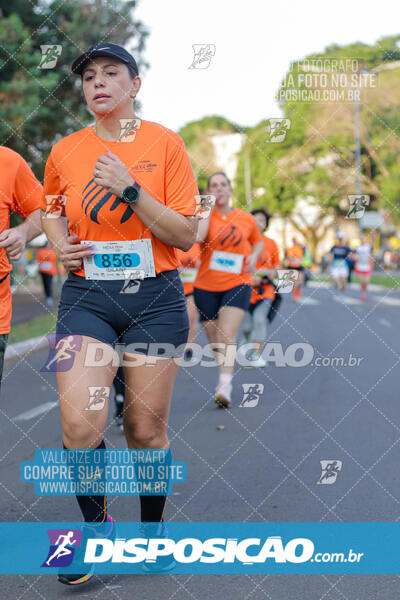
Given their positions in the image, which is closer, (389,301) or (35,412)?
(35,412)

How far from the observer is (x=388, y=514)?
429 centimetres

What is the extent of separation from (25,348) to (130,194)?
9.28 m

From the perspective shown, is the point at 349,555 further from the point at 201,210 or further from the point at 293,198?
the point at 293,198

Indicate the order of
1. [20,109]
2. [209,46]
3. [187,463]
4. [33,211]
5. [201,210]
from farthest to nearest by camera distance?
[20,109] < [209,46] < [187,463] < [33,211] < [201,210]

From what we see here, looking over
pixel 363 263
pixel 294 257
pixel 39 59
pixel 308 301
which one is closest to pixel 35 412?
pixel 39 59

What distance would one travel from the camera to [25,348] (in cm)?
1224

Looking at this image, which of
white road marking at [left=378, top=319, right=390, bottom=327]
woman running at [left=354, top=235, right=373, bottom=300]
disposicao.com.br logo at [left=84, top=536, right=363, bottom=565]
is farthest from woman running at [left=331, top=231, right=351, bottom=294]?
disposicao.com.br logo at [left=84, top=536, right=363, bottom=565]

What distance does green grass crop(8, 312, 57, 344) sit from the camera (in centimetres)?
1358

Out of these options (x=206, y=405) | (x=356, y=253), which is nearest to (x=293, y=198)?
(x=356, y=253)

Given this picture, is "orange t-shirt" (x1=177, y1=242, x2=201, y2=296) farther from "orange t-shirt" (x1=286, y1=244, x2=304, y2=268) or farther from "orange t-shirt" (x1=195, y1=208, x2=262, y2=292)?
"orange t-shirt" (x1=286, y1=244, x2=304, y2=268)

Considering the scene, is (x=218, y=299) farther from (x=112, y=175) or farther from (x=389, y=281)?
(x=389, y=281)

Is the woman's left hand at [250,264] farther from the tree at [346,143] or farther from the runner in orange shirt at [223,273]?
the tree at [346,143]

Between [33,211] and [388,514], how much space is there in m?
2.19

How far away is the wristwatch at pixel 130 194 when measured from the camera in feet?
10.7
